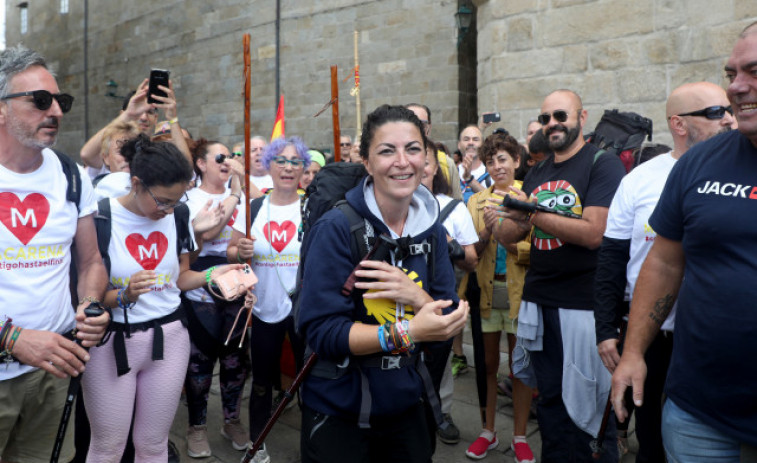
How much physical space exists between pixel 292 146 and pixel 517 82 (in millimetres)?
3754

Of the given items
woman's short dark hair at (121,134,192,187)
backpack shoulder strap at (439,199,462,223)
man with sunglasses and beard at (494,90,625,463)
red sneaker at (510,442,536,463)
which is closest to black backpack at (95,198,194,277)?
woman's short dark hair at (121,134,192,187)

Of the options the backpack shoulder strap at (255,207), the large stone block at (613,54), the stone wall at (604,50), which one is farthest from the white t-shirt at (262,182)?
the large stone block at (613,54)

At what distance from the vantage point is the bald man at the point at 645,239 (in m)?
2.66

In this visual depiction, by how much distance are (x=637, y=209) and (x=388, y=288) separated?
1.42m

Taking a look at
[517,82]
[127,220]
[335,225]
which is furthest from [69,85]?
[335,225]

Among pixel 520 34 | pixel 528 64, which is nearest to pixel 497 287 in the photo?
pixel 528 64

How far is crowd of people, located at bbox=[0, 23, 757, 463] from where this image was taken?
1.84 metres

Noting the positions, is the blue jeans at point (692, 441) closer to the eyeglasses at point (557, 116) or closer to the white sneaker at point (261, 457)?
the eyeglasses at point (557, 116)

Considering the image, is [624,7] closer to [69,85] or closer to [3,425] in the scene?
[3,425]

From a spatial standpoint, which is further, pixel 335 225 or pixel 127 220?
pixel 127 220

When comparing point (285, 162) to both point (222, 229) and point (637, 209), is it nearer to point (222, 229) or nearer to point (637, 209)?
point (222, 229)

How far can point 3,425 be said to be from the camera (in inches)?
87.7

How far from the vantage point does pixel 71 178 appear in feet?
8.07

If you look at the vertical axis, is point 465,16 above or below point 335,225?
above
